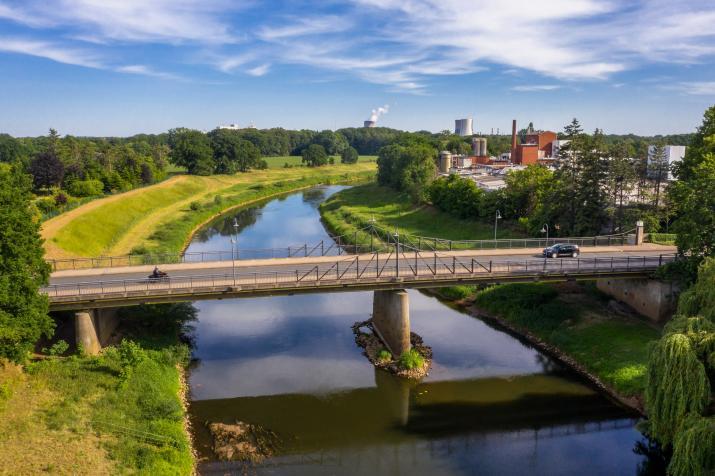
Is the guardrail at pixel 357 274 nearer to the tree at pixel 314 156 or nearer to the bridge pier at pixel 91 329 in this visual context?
the bridge pier at pixel 91 329

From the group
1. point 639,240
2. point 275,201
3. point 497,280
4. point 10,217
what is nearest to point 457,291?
point 497,280

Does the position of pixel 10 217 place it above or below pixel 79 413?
above

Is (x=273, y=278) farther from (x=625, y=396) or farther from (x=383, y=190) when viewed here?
(x=383, y=190)

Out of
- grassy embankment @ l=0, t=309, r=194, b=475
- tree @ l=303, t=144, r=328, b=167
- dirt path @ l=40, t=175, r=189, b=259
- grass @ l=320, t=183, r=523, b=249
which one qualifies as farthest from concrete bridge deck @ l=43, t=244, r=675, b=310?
tree @ l=303, t=144, r=328, b=167

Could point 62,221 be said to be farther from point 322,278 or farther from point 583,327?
point 583,327

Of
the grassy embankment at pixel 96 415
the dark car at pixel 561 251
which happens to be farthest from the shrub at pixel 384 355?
the dark car at pixel 561 251

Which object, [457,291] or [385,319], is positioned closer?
[385,319]

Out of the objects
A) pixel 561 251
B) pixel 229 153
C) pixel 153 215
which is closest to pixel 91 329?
pixel 561 251
